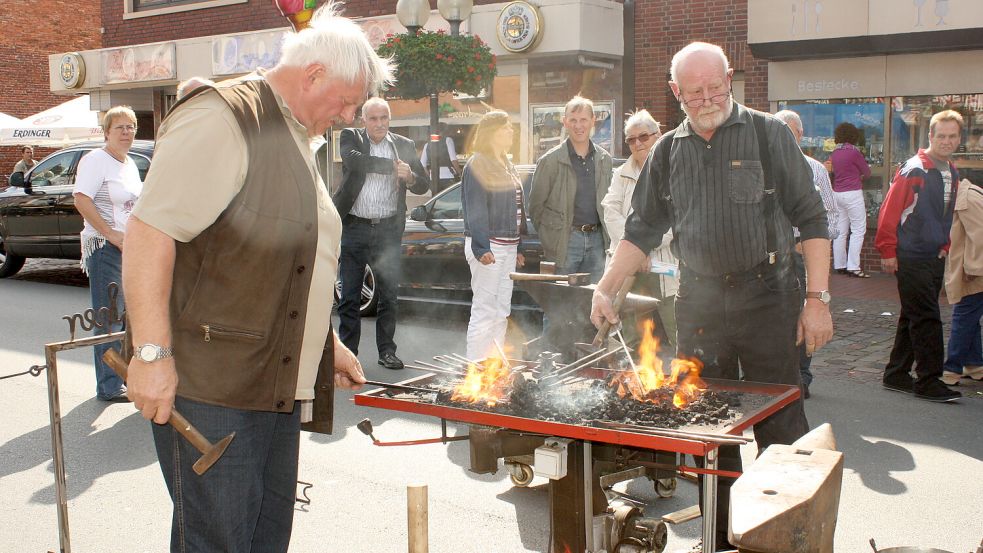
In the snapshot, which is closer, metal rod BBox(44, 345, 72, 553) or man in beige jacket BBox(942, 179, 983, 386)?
metal rod BBox(44, 345, 72, 553)

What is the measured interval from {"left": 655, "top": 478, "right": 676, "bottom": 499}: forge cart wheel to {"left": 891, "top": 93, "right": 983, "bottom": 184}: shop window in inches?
401

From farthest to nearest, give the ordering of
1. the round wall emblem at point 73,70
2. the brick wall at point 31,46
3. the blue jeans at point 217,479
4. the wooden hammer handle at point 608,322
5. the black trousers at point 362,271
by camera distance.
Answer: the brick wall at point 31,46 < the round wall emblem at point 73,70 < the black trousers at point 362,271 < the wooden hammer handle at point 608,322 < the blue jeans at point 217,479

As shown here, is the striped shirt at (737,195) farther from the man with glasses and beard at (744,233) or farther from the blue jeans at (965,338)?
the blue jeans at (965,338)

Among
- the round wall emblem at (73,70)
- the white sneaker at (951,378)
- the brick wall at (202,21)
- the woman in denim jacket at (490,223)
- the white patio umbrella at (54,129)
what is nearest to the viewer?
the woman in denim jacket at (490,223)

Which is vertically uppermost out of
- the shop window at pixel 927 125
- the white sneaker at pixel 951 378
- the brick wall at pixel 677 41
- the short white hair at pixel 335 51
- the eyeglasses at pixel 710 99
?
the brick wall at pixel 677 41

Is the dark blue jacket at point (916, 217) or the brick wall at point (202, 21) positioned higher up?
the brick wall at point (202, 21)

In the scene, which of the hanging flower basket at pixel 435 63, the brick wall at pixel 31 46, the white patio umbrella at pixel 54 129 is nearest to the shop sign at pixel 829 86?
the hanging flower basket at pixel 435 63

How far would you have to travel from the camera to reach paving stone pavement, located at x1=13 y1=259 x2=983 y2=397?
7.86 meters

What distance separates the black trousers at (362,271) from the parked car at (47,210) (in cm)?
697

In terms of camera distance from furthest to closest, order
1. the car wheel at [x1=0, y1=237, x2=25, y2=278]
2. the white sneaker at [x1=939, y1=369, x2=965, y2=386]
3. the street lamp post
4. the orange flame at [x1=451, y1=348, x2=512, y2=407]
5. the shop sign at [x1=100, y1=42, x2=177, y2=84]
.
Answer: the shop sign at [x1=100, y1=42, x2=177, y2=84] → the car wheel at [x1=0, y1=237, x2=25, y2=278] → the street lamp post → the white sneaker at [x1=939, y1=369, x2=965, y2=386] → the orange flame at [x1=451, y1=348, x2=512, y2=407]

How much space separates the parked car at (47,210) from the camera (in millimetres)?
13617

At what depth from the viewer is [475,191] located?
7.31 meters

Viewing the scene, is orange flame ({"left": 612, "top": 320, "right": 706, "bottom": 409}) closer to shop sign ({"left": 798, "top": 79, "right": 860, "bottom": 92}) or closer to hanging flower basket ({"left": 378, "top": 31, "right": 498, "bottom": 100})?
hanging flower basket ({"left": 378, "top": 31, "right": 498, "bottom": 100})

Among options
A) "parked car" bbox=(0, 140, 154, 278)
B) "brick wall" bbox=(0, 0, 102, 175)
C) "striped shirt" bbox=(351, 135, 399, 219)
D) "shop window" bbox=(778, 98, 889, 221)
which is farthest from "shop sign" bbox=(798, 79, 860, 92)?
"brick wall" bbox=(0, 0, 102, 175)
